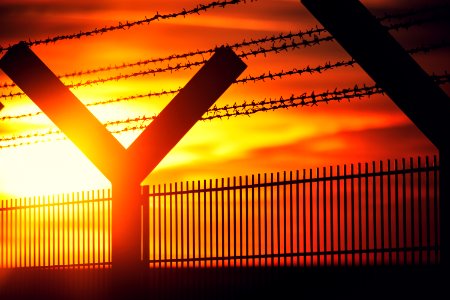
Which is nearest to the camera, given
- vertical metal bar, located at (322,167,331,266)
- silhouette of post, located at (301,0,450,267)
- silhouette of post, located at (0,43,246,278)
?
silhouette of post, located at (301,0,450,267)

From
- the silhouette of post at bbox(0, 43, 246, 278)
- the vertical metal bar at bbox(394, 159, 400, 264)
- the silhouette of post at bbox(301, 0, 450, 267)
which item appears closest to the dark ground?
the vertical metal bar at bbox(394, 159, 400, 264)

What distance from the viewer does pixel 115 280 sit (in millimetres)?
10219

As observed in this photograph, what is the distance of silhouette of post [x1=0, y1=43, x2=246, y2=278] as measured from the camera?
9312 mm

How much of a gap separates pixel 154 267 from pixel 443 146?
4.39m

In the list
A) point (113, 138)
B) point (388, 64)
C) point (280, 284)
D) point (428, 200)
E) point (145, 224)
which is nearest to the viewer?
point (388, 64)

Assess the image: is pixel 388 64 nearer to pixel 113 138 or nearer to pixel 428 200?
pixel 428 200

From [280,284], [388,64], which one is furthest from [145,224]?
[388,64]

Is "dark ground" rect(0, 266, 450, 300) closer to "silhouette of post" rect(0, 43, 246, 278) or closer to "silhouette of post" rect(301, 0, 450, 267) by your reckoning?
"silhouette of post" rect(0, 43, 246, 278)

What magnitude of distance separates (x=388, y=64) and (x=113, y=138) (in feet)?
11.1

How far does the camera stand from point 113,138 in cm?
985

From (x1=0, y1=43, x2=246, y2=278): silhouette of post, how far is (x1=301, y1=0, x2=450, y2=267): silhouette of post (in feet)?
5.86

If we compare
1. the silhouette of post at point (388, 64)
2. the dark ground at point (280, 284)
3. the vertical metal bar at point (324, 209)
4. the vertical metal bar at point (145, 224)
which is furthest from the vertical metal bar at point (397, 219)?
the vertical metal bar at point (145, 224)

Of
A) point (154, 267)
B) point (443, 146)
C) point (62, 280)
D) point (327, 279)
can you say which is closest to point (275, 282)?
point (327, 279)

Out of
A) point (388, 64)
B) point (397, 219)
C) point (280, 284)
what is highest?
point (388, 64)
